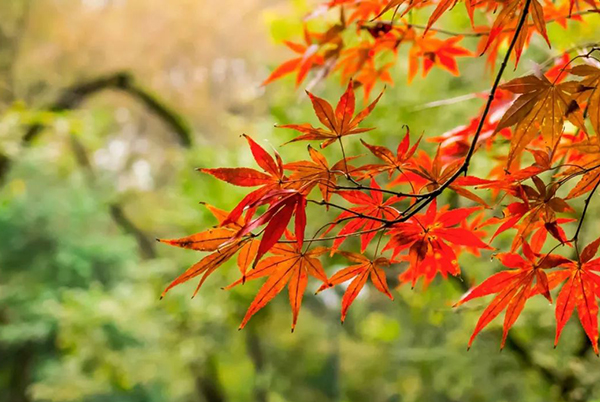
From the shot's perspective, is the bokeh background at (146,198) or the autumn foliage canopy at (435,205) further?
the bokeh background at (146,198)

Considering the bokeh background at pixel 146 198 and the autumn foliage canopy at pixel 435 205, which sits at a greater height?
the autumn foliage canopy at pixel 435 205

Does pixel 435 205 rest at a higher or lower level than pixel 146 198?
higher

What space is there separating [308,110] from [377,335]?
1365 millimetres

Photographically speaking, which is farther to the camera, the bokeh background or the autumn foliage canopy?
the bokeh background

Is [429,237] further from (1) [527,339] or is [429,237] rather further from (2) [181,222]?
(2) [181,222]

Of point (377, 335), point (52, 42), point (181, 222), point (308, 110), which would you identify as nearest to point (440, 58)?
point (308, 110)

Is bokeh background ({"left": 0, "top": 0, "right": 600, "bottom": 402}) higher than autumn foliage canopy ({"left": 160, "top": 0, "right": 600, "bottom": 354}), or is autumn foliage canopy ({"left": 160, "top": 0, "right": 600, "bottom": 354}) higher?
autumn foliage canopy ({"left": 160, "top": 0, "right": 600, "bottom": 354})

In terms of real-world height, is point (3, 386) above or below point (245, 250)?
below

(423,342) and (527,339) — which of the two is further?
(423,342)

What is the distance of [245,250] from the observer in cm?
36

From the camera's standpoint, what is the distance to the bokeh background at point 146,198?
2.10 metres

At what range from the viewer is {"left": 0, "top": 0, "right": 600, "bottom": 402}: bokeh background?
2.10 meters

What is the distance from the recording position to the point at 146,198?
12.0ft

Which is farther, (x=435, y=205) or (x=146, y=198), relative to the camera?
(x=146, y=198)
